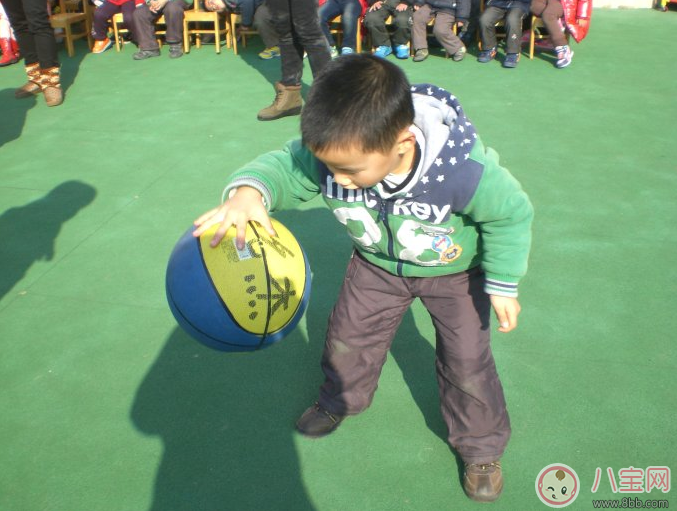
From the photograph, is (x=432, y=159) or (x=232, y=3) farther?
(x=232, y=3)

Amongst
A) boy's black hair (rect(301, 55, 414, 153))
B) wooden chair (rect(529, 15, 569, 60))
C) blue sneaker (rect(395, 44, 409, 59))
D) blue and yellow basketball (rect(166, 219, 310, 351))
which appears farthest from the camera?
blue sneaker (rect(395, 44, 409, 59))

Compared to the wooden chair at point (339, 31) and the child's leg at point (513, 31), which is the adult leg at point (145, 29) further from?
the child's leg at point (513, 31)

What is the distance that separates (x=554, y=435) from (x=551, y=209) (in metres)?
2.02

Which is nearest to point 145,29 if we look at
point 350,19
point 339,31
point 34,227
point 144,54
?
point 144,54

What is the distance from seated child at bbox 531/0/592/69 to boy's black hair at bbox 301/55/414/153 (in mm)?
6426

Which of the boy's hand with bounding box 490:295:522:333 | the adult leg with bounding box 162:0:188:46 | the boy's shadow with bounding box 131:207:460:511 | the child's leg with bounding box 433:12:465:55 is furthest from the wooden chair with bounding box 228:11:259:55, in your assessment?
the boy's hand with bounding box 490:295:522:333

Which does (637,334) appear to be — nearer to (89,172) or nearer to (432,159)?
(432,159)

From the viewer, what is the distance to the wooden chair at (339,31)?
840 centimetres

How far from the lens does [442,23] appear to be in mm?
7879

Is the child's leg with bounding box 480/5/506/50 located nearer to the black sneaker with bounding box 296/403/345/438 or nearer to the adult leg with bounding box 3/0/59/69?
the adult leg with bounding box 3/0/59/69

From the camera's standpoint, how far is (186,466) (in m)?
2.42

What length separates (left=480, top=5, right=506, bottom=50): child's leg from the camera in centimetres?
770

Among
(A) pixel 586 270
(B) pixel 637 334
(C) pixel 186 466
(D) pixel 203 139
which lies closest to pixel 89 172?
(D) pixel 203 139

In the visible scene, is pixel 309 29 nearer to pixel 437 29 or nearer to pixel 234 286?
pixel 437 29
